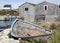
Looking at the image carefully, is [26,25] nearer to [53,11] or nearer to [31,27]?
[31,27]

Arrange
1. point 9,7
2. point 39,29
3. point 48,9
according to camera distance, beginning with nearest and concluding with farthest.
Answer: point 39,29 → point 48,9 → point 9,7

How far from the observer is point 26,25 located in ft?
59.6

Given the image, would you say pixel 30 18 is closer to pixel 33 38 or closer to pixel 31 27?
pixel 31 27

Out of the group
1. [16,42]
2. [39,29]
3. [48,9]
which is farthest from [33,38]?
[48,9]

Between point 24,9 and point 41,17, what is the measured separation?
3675 millimetres

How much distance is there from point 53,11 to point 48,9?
1.13 m

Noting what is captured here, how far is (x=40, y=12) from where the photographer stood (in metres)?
39.7

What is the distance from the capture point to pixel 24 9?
40.7m

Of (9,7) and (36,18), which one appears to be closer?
(36,18)

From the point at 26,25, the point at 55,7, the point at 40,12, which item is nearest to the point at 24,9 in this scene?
the point at 40,12

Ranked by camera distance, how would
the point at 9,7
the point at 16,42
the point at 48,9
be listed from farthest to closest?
the point at 9,7, the point at 48,9, the point at 16,42

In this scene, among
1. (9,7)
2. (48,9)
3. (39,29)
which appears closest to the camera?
(39,29)

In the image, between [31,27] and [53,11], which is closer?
[31,27]

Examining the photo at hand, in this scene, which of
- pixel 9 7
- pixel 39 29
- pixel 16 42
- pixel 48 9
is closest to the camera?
pixel 16 42
